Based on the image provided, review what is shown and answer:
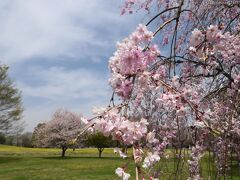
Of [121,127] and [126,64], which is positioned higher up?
[126,64]

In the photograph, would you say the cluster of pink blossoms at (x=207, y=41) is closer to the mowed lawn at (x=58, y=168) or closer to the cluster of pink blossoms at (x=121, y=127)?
A: the cluster of pink blossoms at (x=121, y=127)

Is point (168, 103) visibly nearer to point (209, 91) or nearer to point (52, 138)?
point (209, 91)

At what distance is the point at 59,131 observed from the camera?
119 ft

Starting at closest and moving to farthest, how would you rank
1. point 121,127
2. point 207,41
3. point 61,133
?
point 121,127 → point 207,41 → point 61,133

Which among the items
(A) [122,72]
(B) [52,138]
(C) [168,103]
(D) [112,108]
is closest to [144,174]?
(D) [112,108]

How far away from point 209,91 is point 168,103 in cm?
223

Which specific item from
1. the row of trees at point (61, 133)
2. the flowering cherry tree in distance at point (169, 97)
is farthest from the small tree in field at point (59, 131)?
the flowering cherry tree in distance at point (169, 97)

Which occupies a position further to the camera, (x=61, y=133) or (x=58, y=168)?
(x=61, y=133)

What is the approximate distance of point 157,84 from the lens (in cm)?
223

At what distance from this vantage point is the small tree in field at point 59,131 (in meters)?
35.6

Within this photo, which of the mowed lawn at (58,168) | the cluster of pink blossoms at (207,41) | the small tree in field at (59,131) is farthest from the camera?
the small tree in field at (59,131)

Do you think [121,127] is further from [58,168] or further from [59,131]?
[59,131]

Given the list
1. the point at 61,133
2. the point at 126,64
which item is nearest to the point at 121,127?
the point at 126,64

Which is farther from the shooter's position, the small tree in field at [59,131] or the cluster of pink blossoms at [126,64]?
the small tree in field at [59,131]
